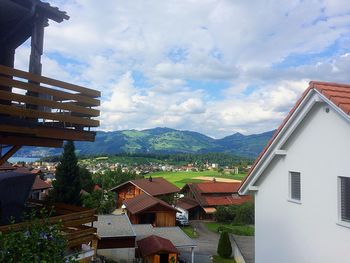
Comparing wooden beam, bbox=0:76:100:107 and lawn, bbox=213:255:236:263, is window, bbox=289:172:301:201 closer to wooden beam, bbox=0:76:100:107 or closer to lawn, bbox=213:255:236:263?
wooden beam, bbox=0:76:100:107

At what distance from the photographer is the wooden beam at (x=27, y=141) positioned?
8.68 metres

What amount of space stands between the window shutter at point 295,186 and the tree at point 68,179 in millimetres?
36264

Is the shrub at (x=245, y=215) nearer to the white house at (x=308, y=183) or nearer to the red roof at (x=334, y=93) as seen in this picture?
the white house at (x=308, y=183)

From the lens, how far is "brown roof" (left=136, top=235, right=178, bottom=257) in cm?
3275

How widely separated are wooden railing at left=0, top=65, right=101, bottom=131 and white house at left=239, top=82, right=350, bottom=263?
19.0 ft

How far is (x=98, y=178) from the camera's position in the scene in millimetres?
93312

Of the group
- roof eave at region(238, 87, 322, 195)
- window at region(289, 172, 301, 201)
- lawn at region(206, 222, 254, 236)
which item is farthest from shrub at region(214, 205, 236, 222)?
window at region(289, 172, 301, 201)

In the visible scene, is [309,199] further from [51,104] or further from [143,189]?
[143,189]

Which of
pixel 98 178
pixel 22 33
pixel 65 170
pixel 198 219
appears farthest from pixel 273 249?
pixel 98 178

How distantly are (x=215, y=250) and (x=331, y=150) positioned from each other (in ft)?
120

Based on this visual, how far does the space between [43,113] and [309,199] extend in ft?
24.4

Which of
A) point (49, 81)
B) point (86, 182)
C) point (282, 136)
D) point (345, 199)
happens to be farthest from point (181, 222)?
point (49, 81)

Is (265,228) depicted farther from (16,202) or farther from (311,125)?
(16,202)

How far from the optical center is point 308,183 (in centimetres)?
983
